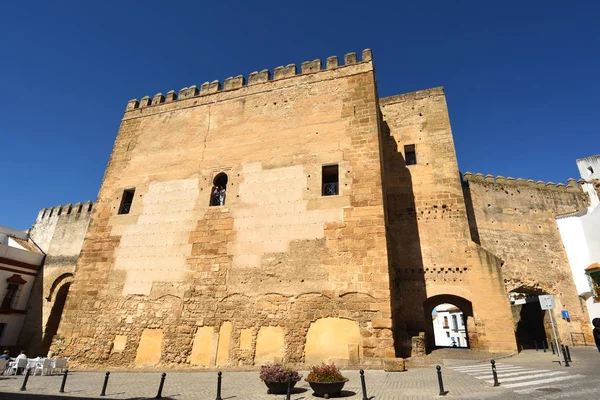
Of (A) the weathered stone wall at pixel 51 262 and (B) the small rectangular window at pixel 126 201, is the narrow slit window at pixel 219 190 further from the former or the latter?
(A) the weathered stone wall at pixel 51 262

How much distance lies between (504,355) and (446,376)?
4.72 m

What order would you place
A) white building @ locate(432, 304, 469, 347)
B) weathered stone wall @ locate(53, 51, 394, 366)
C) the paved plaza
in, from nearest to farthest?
the paved plaza
weathered stone wall @ locate(53, 51, 394, 366)
white building @ locate(432, 304, 469, 347)

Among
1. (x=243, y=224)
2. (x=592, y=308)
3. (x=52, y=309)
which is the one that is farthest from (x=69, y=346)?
(x=592, y=308)

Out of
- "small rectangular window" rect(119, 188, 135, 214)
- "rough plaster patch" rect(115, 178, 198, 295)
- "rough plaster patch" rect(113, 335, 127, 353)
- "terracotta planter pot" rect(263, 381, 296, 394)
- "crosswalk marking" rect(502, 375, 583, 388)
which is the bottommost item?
"terracotta planter pot" rect(263, 381, 296, 394)

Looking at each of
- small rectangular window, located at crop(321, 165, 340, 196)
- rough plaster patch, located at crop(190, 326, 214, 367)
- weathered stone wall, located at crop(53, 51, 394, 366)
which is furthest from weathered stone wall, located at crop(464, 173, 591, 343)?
rough plaster patch, located at crop(190, 326, 214, 367)

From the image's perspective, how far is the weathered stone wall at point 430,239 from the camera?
435 inches

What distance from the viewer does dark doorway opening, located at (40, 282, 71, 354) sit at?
16.7 metres

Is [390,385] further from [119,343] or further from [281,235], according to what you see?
[119,343]

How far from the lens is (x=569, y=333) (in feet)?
49.8

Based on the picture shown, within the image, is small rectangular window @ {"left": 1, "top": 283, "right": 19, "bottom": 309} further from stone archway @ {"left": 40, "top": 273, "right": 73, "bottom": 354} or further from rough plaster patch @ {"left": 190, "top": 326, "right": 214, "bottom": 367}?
rough plaster patch @ {"left": 190, "top": 326, "right": 214, "bottom": 367}

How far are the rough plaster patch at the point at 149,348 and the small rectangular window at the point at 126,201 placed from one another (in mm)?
4820

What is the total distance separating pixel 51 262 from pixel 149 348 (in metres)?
12.8

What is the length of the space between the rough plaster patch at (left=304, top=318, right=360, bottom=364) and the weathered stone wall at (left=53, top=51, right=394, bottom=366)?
0.10 ft

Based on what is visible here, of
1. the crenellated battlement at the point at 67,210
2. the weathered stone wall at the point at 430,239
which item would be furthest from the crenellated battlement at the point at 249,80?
the crenellated battlement at the point at 67,210
